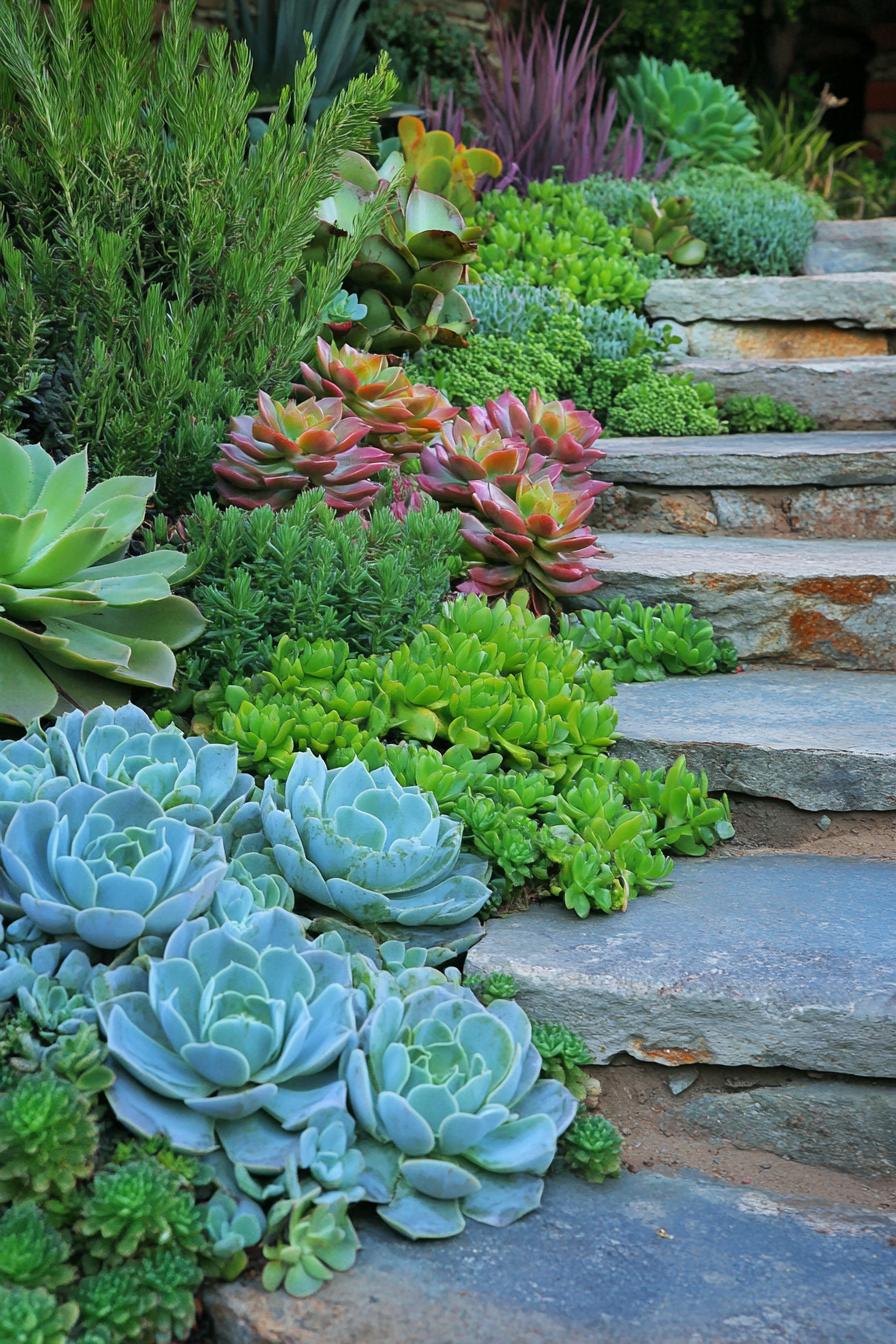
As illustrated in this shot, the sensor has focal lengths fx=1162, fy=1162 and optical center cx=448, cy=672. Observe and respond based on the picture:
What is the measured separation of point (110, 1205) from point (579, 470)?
2.28 meters

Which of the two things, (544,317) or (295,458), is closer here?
(295,458)

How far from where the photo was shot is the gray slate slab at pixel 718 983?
1848mm

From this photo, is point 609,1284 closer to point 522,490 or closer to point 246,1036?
point 246,1036

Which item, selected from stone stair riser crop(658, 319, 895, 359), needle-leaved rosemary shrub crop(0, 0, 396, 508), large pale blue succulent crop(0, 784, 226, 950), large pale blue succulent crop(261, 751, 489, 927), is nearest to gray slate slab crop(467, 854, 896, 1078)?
large pale blue succulent crop(261, 751, 489, 927)

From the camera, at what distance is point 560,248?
4.82 m

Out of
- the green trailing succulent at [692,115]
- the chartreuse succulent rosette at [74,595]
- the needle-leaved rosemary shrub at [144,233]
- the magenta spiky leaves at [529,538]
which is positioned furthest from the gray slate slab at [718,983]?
the green trailing succulent at [692,115]

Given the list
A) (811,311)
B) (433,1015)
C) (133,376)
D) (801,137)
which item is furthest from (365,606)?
(801,137)

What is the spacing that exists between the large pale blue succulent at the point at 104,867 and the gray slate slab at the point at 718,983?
51 cm

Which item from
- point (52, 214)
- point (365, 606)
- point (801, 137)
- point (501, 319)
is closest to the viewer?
point (365, 606)

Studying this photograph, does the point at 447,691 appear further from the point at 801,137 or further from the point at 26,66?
the point at 801,137

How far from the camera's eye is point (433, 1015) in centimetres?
164

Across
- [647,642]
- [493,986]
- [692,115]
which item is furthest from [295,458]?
[692,115]

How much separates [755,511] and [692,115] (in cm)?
374

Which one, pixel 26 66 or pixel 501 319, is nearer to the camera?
pixel 26 66
